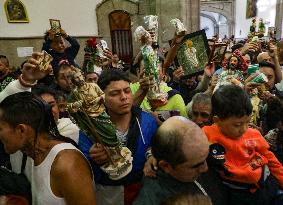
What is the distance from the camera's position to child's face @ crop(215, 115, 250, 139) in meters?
1.50

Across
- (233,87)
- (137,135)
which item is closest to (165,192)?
(137,135)

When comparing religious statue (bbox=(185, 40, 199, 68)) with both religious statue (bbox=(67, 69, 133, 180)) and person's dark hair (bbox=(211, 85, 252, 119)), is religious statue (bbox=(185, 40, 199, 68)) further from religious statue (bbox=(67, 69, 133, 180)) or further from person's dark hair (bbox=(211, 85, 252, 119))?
religious statue (bbox=(67, 69, 133, 180))

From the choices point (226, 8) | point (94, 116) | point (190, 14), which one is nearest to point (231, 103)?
point (94, 116)

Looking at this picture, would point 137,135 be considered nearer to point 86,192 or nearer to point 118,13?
point 86,192

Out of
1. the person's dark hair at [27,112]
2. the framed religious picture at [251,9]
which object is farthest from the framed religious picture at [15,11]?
the framed religious picture at [251,9]

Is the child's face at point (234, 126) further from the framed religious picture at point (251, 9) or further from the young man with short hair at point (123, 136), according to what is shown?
the framed religious picture at point (251, 9)

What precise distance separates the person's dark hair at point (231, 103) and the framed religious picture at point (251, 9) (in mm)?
18907

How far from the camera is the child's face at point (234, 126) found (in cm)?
150

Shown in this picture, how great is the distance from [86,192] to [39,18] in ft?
26.5

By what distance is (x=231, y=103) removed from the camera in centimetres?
149

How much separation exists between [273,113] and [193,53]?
90 centimetres

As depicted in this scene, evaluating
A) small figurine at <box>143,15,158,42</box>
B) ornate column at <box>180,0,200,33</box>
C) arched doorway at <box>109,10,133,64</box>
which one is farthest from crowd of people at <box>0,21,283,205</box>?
arched doorway at <box>109,10,133,64</box>

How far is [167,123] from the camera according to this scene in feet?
4.09

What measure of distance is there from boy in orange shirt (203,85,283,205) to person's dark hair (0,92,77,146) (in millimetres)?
886
